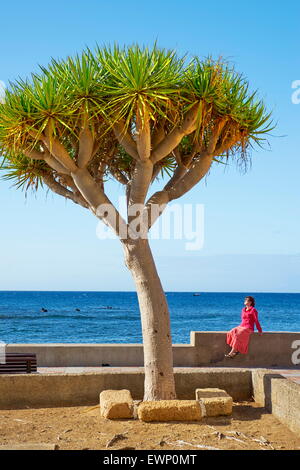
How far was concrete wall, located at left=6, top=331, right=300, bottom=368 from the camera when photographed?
1223 cm

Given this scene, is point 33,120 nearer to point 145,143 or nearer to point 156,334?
point 145,143

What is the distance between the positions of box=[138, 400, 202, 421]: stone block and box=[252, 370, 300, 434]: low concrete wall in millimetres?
1041

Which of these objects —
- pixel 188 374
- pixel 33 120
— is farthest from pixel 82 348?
pixel 33 120

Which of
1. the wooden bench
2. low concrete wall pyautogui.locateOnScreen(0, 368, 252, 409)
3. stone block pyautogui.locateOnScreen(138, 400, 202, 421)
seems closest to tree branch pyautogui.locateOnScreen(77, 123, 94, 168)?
low concrete wall pyautogui.locateOnScreen(0, 368, 252, 409)

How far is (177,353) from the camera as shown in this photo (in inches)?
484

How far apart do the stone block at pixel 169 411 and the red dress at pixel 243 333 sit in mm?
4227

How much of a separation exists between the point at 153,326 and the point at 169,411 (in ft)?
3.83

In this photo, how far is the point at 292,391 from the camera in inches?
270

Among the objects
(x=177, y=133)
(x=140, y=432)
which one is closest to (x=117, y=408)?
(x=140, y=432)

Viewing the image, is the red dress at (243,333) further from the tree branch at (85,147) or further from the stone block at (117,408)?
the tree branch at (85,147)

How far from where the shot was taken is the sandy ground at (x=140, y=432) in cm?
606

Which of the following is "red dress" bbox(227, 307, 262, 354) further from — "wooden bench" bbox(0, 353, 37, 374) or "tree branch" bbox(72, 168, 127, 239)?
"tree branch" bbox(72, 168, 127, 239)

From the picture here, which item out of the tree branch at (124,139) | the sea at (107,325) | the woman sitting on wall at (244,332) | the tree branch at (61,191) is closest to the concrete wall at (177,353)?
the woman sitting on wall at (244,332)

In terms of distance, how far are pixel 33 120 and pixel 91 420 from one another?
398 centimetres
